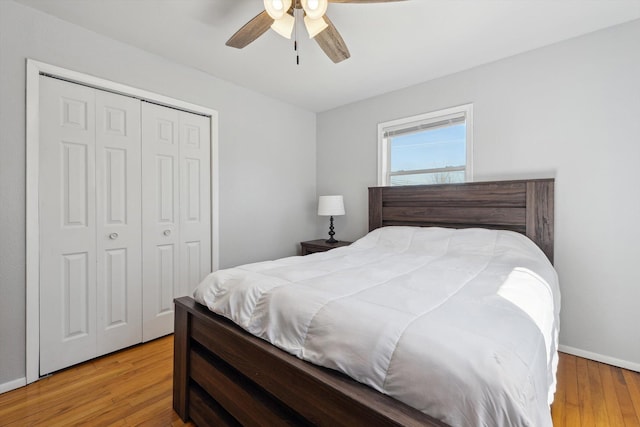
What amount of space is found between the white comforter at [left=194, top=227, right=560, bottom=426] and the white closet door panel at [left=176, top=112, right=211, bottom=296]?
1.28m

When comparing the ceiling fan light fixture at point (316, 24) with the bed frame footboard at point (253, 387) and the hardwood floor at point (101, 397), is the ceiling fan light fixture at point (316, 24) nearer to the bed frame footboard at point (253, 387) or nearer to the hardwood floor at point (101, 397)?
the bed frame footboard at point (253, 387)

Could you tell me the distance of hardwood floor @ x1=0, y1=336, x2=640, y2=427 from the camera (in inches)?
61.2

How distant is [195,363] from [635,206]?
2.98 meters

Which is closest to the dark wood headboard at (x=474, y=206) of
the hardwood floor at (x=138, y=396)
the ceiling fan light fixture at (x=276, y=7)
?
the hardwood floor at (x=138, y=396)

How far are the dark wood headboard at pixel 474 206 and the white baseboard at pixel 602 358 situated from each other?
728 millimetres

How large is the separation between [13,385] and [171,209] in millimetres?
1465

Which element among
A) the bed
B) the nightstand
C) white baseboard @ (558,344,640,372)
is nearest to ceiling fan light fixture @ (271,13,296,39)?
the bed

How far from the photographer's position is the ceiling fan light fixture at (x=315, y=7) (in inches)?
58.9

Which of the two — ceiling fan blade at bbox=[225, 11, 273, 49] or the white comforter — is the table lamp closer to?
the white comforter

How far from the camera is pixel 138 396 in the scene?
69.0 inches

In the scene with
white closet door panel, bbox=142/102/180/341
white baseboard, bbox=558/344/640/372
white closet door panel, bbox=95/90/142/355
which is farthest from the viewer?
white closet door panel, bbox=142/102/180/341

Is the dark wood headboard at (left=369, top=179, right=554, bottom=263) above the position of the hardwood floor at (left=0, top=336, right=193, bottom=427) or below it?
above

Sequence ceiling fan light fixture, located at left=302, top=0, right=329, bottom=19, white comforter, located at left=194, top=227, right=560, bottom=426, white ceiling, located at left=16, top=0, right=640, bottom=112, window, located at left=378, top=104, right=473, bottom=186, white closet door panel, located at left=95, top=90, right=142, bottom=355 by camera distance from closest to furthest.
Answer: white comforter, located at left=194, top=227, right=560, bottom=426 < ceiling fan light fixture, located at left=302, top=0, right=329, bottom=19 < white ceiling, located at left=16, top=0, right=640, bottom=112 < white closet door panel, located at left=95, top=90, right=142, bottom=355 < window, located at left=378, top=104, right=473, bottom=186

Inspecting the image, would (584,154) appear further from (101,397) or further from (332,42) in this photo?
(101,397)
